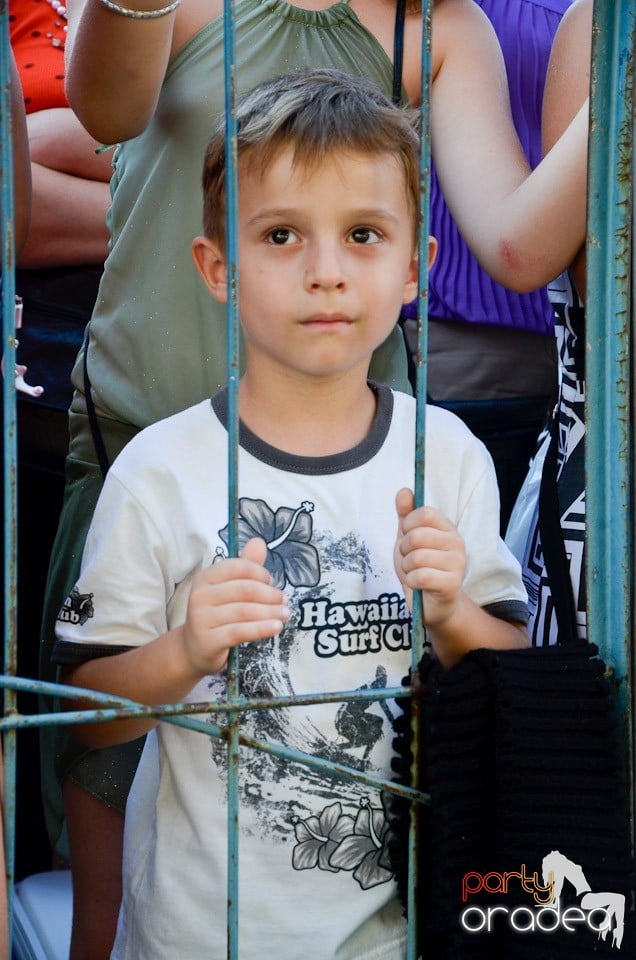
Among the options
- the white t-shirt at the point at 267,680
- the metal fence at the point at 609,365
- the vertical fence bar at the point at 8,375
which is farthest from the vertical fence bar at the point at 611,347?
the vertical fence bar at the point at 8,375

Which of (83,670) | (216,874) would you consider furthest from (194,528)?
(216,874)

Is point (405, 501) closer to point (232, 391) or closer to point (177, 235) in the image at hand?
point (232, 391)

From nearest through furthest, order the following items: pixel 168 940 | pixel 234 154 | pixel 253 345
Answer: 1. pixel 234 154
2. pixel 168 940
3. pixel 253 345

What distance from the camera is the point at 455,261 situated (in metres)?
2.26

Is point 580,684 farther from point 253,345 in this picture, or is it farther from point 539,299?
point 539,299

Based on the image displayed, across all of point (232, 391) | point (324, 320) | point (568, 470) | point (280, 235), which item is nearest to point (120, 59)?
point (280, 235)

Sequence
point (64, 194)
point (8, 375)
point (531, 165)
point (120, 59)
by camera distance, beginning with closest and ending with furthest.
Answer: point (8, 375), point (120, 59), point (531, 165), point (64, 194)

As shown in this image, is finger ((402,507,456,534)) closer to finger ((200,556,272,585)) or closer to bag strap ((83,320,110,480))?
finger ((200,556,272,585))

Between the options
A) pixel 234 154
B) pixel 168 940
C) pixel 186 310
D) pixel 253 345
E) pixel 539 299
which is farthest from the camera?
pixel 539 299

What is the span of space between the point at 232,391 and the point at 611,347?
0.43 meters

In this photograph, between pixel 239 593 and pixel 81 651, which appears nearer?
pixel 239 593

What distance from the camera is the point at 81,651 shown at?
1.43 meters

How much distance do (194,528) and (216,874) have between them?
39 centimetres

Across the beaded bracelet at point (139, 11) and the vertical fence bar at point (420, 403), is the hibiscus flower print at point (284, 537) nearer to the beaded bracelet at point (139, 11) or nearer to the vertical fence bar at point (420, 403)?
the vertical fence bar at point (420, 403)
